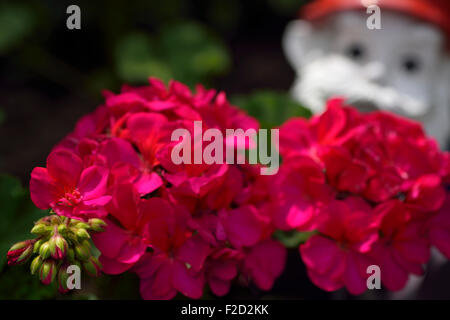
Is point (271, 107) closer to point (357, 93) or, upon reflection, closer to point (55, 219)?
point (357, 93)

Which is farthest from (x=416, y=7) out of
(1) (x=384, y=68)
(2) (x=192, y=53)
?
(2) (x=192, y=53)

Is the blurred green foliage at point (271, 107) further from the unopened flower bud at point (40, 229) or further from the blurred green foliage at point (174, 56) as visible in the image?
the blurred green foliage at point (174, 56)

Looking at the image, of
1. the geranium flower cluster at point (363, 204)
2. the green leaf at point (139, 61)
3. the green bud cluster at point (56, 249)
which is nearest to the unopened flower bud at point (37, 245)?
the green bud cluster at point (56, 249)

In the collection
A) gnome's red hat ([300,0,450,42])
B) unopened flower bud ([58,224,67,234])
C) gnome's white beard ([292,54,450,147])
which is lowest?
unopened flower bud ([58,224,67,234])

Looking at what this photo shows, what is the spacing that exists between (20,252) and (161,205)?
6.1 inches

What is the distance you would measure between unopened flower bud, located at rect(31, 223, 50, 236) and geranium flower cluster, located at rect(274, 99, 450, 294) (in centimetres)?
30

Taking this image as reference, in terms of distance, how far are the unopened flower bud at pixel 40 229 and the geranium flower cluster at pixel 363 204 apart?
297 millimetres

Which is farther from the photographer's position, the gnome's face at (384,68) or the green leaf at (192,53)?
the green leaf at (192,53)

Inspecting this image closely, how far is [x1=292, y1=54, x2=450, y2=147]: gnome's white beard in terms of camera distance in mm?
1140

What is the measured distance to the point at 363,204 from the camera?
0.67 metres

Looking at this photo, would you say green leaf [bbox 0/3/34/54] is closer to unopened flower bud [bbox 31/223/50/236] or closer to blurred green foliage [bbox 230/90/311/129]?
blurred green foliage [bbox 230/90/311/129]

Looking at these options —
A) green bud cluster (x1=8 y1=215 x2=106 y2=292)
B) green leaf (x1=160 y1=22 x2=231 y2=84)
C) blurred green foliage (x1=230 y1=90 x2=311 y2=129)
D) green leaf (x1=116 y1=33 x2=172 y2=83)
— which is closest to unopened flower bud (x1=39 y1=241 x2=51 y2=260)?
green bud cluster (x1=8 y1=215 x2=106 y2=292)

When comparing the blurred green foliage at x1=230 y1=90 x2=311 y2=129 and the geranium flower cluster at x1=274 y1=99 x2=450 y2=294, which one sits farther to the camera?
the blurred green foliage at x1=230 y1=90 x2=311 y2=129

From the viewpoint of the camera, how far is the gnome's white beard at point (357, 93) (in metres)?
1.14
